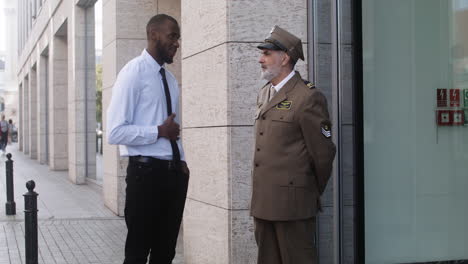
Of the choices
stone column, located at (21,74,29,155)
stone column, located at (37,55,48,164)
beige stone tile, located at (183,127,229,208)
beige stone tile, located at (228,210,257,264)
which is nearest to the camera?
beige stone tile, located at (228,210,257,264)

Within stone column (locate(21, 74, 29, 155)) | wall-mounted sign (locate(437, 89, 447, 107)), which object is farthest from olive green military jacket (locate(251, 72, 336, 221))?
stone column (locate(21, 74, 29, 155))

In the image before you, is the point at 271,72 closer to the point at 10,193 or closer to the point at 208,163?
the point at 208,163

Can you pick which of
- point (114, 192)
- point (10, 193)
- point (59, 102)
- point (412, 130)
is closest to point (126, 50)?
point (114, 192)

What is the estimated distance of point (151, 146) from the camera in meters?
4.51

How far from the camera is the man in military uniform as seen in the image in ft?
13.4

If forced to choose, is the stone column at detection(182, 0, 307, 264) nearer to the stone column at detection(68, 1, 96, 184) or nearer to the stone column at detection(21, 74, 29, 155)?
the stone column at detection(68, 1, 96, 184)

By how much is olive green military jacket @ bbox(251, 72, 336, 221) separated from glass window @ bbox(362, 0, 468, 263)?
153 centimetres

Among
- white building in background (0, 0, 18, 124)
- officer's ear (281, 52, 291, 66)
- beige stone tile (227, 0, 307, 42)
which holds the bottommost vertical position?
officer's ear (281, 52, 291, 66)

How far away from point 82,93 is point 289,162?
1437cm

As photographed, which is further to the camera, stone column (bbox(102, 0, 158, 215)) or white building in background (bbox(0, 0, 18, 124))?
white building in background (bbox(0, 0, 18, 124))

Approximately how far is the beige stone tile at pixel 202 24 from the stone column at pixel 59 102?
52.9 feet

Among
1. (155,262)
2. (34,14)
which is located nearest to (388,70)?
(155,262)

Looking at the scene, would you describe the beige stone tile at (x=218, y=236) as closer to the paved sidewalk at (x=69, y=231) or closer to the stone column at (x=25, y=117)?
the paved sidewalk at (x=69, y=231)

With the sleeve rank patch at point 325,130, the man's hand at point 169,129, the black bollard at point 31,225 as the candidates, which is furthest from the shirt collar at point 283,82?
the black bollard at point 31,225
